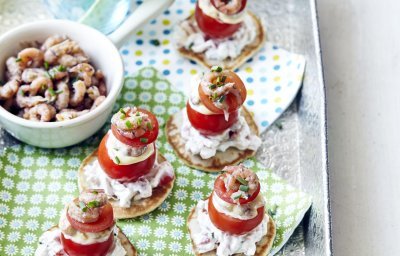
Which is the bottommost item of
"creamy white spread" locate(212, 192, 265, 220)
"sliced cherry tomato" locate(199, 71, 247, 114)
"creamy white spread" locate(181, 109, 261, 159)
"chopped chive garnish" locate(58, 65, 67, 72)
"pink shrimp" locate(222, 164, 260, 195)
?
"creamy white spread" locate(181, 109, 261, 159)

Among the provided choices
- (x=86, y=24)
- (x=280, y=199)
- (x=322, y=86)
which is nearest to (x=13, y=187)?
(x=86, y=24)

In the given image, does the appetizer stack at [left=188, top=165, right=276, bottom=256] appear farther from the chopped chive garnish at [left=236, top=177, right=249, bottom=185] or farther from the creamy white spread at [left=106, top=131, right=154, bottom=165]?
the creamy white spread at [left=106, top=131, right=154, bottom=165]

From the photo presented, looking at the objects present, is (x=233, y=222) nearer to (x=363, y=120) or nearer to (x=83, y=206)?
(x=83, y=206)

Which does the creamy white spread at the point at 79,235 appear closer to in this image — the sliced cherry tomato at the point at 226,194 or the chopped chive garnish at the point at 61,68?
the sliced cherry tomato at the point at 226,194

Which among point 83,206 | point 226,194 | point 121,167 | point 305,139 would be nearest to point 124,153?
point 121,167

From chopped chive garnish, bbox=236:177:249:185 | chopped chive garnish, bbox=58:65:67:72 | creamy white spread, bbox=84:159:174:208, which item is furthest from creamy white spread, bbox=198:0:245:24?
chopped chive garnish, bbox=236:177:249:185

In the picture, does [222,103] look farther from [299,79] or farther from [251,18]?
[251,18]

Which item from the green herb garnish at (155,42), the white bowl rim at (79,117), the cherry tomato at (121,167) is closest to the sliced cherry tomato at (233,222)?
the cherry tomato at (121,167)
